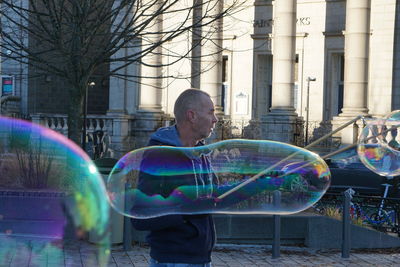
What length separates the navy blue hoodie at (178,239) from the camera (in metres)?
4.64

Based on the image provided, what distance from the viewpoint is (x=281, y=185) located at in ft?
20.8

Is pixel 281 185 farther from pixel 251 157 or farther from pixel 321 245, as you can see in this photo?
pixel 321 245

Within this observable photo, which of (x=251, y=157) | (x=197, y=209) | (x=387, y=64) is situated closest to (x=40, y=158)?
(x=251, y=157)

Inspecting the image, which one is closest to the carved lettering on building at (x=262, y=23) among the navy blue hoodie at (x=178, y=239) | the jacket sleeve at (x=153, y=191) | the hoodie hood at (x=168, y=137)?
the jacket sleeve at (x=153, y=191)

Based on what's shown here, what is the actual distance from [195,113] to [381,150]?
5.74 metres

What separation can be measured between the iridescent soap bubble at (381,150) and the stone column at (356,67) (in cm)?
2136

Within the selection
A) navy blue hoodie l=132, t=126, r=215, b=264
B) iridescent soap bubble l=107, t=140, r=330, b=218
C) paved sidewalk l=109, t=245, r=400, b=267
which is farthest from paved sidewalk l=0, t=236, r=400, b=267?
navy blue hoodie l=132, t=126, r=215, b=264

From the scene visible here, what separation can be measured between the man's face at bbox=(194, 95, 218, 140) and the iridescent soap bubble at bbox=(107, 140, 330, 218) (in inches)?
9.6

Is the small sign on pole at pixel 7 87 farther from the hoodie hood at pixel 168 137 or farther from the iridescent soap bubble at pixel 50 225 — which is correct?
the hoodie hood at pixel 168 137

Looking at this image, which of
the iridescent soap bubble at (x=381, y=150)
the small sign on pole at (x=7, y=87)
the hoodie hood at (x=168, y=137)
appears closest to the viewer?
the hoodie hood at (x=168, y=137)

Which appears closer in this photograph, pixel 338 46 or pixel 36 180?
pixel 36 180

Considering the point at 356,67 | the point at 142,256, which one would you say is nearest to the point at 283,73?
the point at 356,67

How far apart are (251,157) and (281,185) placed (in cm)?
35

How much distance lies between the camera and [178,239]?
4.64 metres
